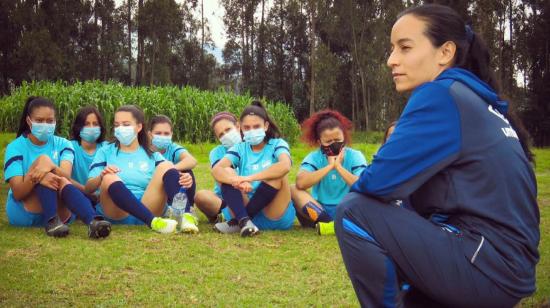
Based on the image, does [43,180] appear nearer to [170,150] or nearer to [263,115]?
A: [170,150]

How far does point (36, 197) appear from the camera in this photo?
17.3 ft

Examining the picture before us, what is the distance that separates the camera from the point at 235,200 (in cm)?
527

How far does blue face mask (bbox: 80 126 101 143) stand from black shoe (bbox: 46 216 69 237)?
118 centimetres

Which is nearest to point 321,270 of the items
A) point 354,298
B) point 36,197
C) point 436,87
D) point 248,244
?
point 354,298

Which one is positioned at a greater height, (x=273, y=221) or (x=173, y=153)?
(x=173, y=153)

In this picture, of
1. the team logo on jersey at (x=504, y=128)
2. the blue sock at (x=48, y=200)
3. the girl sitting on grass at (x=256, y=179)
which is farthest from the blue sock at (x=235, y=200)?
the team logo on jersey at (x=504, y=128)

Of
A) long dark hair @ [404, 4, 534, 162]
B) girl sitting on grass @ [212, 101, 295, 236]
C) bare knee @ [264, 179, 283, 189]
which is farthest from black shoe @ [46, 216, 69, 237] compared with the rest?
long dark hair @ [404, 4, 534, 162]

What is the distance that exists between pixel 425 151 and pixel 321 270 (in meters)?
2.00

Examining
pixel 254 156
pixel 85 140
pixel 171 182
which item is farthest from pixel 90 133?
pixel 254 156

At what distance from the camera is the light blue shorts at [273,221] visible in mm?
5551

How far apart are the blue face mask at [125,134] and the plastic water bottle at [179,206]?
0.69m

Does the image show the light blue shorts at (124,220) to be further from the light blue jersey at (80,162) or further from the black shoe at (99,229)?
the black shoe at (99,229)

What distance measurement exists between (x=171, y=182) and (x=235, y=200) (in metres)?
0.62

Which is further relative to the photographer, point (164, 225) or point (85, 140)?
point (85, 140)
